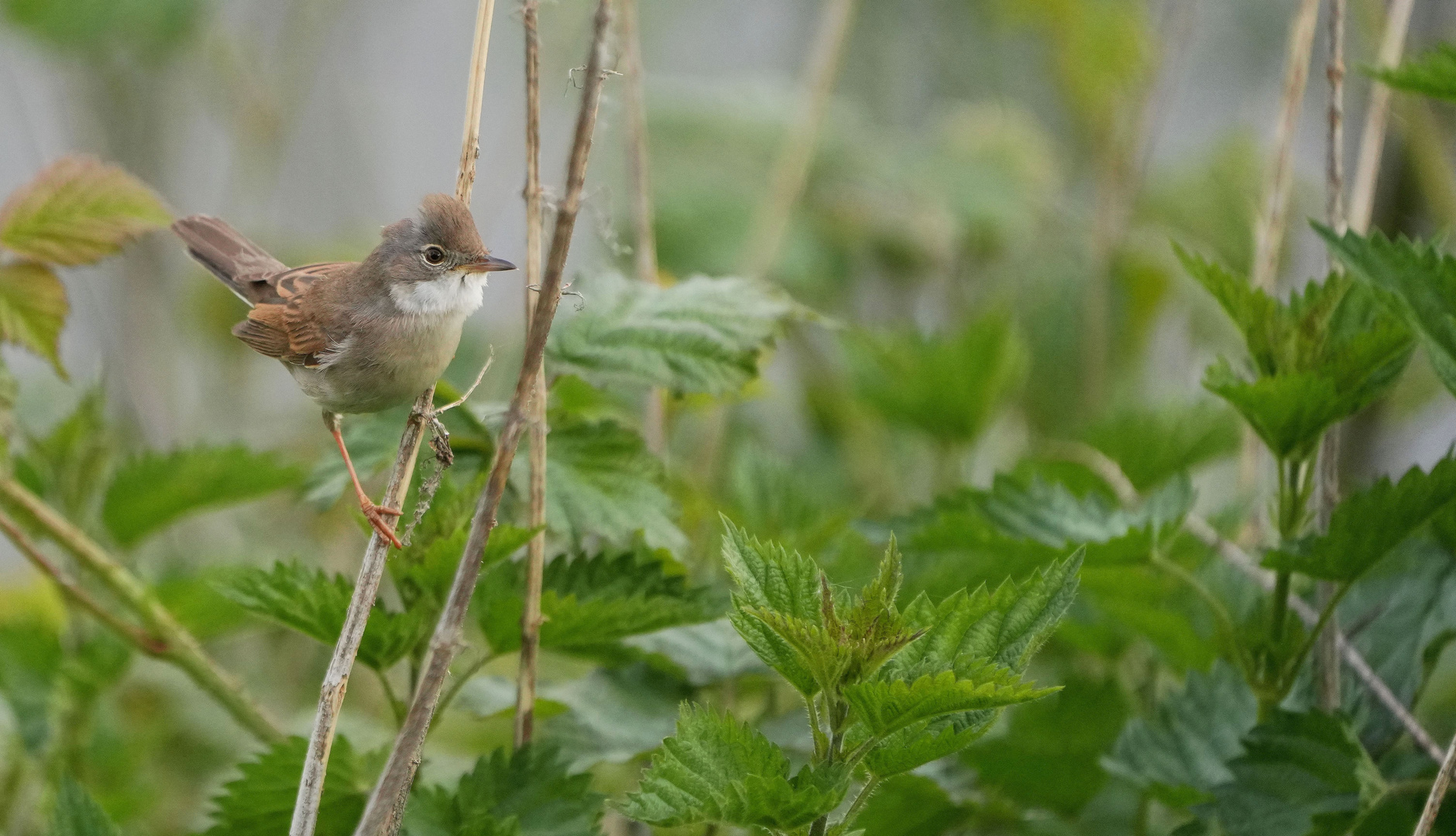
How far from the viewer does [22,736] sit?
56.7 inches

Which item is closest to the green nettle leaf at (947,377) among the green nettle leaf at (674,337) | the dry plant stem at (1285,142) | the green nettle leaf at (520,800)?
the dry plant stem at (1285,142)

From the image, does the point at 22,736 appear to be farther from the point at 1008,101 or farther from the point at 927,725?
the point at 1008,101

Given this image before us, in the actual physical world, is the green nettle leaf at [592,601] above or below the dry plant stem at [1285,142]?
below

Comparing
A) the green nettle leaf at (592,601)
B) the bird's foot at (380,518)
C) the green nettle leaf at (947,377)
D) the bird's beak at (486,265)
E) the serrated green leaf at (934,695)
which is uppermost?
the bird's beak at (486,265)

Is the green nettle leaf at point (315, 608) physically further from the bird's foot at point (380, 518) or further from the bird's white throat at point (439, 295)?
the bird's white throat at point (439, 295)

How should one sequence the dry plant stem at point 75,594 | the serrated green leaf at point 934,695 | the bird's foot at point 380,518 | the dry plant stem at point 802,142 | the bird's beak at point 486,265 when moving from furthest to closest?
the dry plant stem at point 802,142
the bird's beak at point 486,265
the dry plant stem at point 75,594
the bird's foot at point 380,518
the serrated green leaf at point 934,695

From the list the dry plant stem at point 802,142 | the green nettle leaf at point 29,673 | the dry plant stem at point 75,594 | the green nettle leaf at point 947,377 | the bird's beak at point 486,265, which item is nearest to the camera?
the dry plant stem at point 75,594

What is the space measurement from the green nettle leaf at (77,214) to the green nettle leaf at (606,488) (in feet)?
1.47

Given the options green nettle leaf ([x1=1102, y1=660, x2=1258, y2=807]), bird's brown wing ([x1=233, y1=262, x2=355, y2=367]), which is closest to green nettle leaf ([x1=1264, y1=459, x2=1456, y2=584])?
green nettle leaf ([x1=1102, y1=660, x2=1258, y2=807])

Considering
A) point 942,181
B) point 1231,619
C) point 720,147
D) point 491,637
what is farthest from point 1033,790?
point 720,147

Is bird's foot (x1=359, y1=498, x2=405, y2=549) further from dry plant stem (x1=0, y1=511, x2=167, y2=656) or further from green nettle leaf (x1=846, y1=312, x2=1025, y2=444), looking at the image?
green nettle leaf (x1=846, y1=312, x2=1025, y2=444)

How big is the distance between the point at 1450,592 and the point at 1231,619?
9.3 inches

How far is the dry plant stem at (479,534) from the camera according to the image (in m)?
0.76

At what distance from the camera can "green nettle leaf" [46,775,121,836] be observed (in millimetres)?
1017
